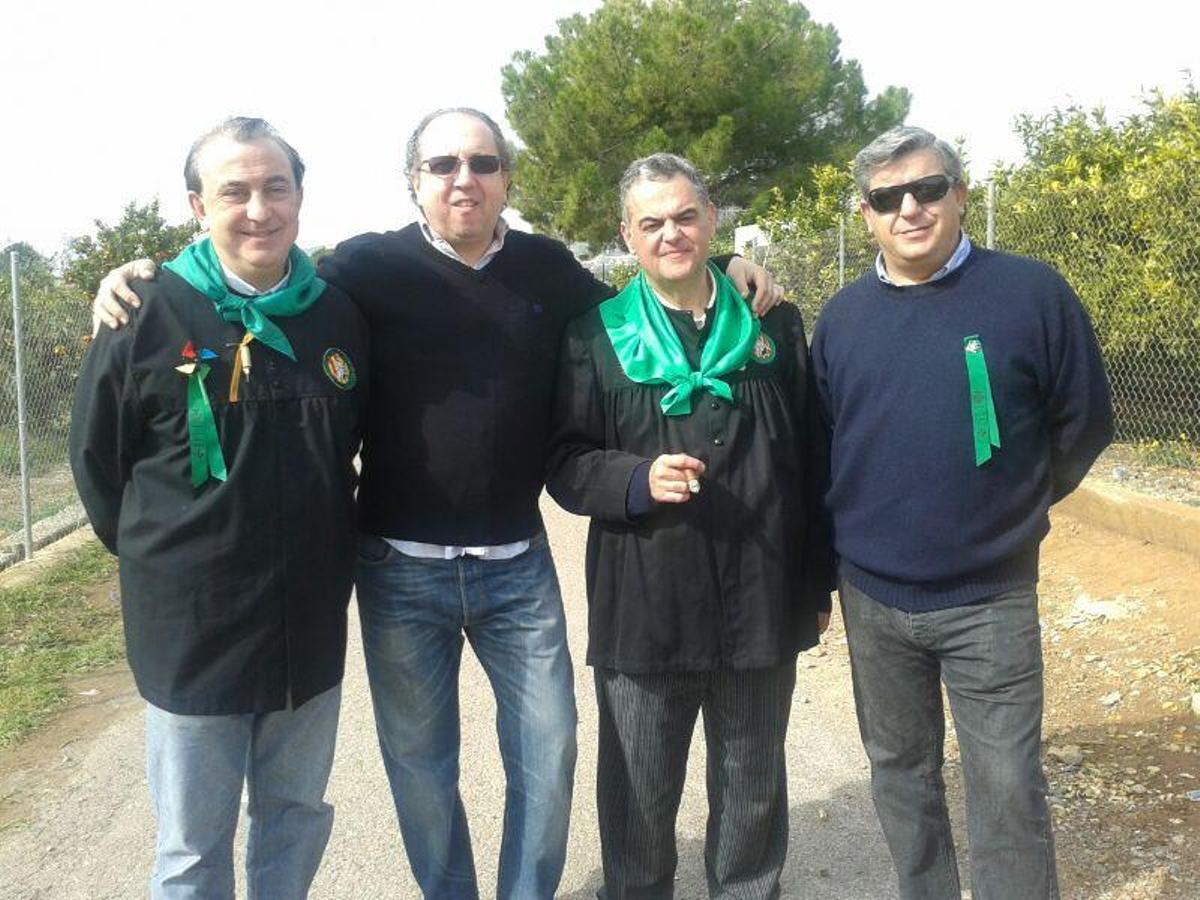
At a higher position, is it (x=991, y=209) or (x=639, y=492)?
(x=991, y=209)

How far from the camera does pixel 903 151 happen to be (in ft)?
8.63

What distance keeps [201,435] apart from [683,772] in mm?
1557

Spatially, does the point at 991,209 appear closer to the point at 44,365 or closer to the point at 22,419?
the point at 22,419

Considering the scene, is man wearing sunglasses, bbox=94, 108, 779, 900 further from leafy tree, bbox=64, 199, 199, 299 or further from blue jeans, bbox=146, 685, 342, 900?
leafy tree, bbox=64, 199, 199, 299

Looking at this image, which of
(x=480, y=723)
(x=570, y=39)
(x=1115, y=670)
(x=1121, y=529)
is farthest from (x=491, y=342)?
(x=570, y=39)

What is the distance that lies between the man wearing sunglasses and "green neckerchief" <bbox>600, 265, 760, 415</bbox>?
147 mm

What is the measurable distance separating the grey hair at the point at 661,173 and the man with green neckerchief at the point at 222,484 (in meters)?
0.83

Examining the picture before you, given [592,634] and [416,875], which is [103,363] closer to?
[592,634]

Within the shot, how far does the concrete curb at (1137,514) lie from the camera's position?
223 inches

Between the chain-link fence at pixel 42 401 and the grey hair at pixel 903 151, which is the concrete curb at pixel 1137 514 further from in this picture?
the chain-link fence at pixel 42 401

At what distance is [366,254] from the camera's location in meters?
2.89

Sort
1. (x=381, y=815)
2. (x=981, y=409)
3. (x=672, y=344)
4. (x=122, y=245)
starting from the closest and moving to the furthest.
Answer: (x=981, y=409) → (x=672, y=344) → (x=381, y=815) → (x=122, y=245)

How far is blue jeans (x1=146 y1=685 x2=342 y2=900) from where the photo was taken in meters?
2.46

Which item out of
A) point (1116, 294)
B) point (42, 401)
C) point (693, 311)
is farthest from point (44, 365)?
point (1116, 294)
